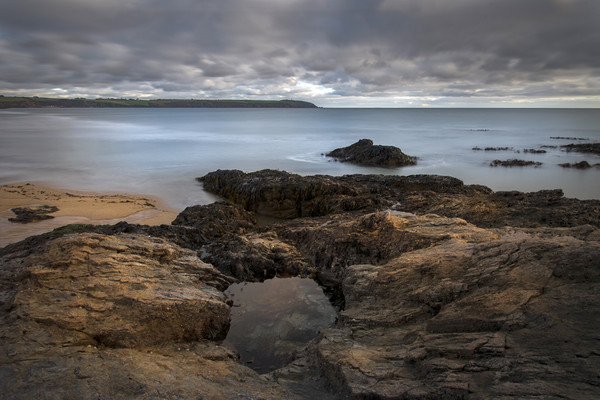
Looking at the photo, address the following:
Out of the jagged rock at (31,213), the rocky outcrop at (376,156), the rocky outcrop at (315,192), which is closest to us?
the jagged rock at (31,213)

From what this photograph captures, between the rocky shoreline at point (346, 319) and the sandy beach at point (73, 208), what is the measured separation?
4.96 meters

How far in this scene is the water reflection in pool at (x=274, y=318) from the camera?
6832 millimetres

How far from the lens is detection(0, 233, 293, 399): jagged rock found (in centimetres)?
450

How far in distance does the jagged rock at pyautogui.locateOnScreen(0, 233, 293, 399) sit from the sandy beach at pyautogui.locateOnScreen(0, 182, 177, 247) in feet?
22.2

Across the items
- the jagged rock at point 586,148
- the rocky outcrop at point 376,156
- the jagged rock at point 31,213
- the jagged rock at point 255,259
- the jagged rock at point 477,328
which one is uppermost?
the jagged rock at point 586,148

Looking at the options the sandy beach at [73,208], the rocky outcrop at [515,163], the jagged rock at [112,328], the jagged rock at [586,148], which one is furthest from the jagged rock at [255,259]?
the jagged rock at [586,148]

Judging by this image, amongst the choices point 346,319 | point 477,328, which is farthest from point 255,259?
point 477,328

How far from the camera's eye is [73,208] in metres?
17.1

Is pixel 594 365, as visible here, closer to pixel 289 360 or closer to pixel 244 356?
pixel 289 360

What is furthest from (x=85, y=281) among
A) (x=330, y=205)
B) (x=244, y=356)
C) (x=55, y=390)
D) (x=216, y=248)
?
(x=330, y=205)

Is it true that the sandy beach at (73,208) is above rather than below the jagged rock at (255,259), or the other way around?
below

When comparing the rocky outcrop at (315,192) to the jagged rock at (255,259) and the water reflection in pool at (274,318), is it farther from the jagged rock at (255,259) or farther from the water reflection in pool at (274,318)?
the water reflection in pool at (274,318)

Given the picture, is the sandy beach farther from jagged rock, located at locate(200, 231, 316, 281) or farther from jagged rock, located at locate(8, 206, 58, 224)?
jagged rock, located at locate(200, 231, 316, 281)

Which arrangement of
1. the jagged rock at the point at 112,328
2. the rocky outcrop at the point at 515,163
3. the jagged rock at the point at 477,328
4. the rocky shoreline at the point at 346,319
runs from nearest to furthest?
the jagged rock at the point at 477,328 → the rocky shoreline at the point at 346,319 → the jagged rock at the point at 112,328 → the rocky outcrop at the point at 515,163
